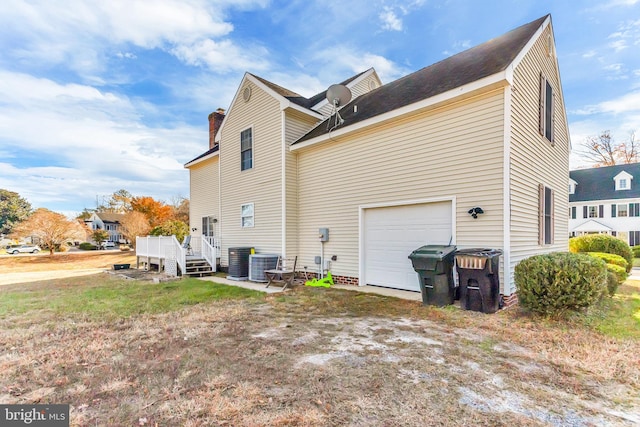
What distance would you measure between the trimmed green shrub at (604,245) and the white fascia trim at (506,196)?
769cm

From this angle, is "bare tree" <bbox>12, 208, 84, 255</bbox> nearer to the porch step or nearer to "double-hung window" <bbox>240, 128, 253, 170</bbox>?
the porch step

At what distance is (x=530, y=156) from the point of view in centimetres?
669

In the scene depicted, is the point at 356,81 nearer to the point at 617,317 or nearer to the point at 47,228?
the point at 617,317

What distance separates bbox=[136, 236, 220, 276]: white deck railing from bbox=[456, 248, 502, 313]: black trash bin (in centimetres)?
894

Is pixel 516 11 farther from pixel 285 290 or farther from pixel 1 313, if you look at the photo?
pixel 1 313

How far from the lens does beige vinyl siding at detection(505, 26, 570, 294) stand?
5.89 meters

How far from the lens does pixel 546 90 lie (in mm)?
7855

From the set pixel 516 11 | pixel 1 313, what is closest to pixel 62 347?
pixel 1 313

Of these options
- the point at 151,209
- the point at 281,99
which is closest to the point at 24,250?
the point at 151,209

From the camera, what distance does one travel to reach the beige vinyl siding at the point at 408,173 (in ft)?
19.1

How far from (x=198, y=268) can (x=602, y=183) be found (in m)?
31.4

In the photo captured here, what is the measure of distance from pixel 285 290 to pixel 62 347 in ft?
15.4

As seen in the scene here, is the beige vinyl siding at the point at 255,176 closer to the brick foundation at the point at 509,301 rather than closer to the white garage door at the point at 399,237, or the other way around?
the white garage door at the point at 399,237

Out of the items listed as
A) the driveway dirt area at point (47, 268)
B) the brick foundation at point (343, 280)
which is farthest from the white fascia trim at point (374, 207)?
the driveway dirt area at point (47, 268)
